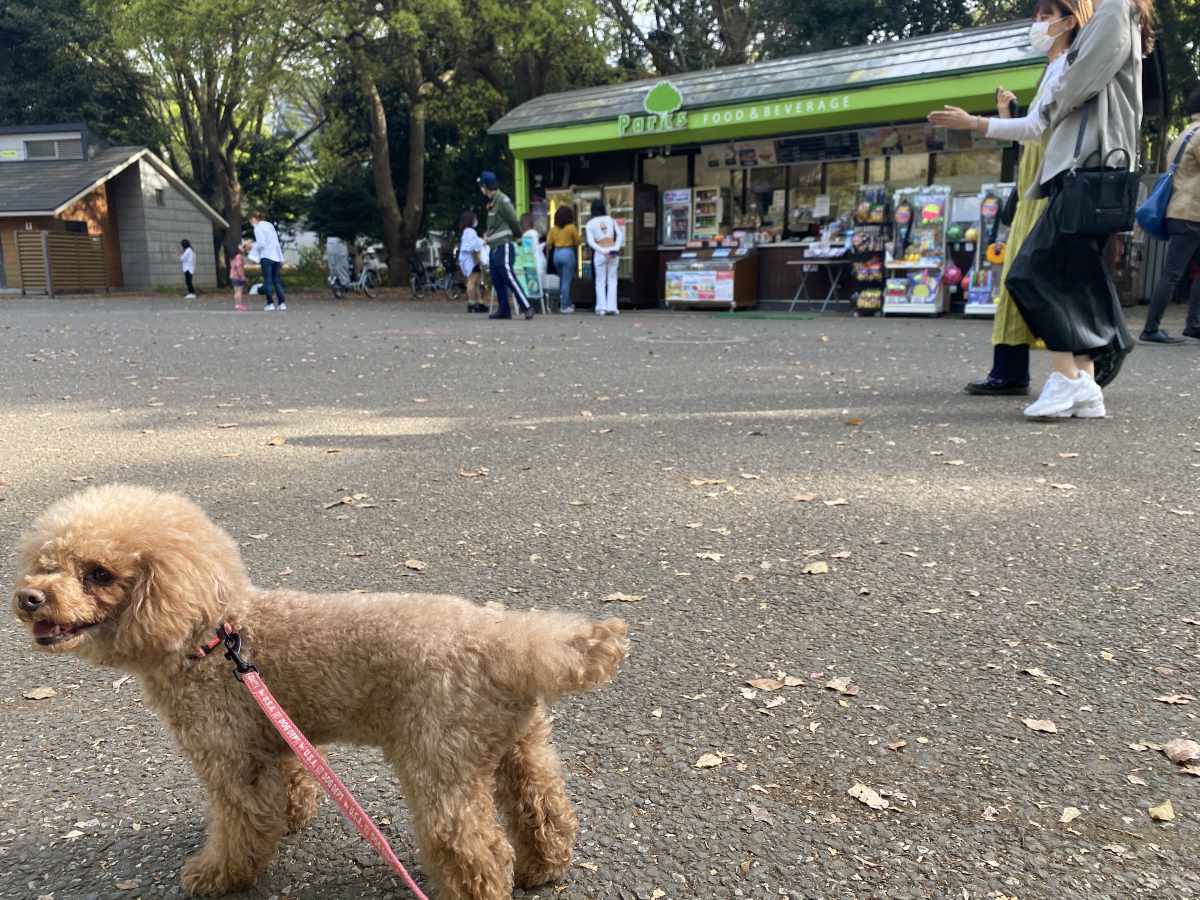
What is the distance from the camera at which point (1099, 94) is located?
5.33 metres

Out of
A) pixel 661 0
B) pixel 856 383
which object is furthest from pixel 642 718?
pixel 661 0

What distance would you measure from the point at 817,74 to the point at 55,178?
26.8 metres

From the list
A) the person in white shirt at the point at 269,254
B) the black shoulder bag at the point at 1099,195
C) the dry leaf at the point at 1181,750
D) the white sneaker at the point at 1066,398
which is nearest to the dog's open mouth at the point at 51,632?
the dry leaf at the point at 1181,750

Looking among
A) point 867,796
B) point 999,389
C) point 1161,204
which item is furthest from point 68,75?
point 867,796

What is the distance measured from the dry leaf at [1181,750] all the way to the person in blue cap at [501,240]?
43.3 ft

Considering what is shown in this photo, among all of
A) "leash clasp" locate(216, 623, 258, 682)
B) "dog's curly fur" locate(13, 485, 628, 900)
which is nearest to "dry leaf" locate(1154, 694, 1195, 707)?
"dog's curly fur" locate(13, 485, 628, 900)

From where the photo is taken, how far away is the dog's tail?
1670mm

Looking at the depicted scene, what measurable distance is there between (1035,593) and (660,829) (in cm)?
194

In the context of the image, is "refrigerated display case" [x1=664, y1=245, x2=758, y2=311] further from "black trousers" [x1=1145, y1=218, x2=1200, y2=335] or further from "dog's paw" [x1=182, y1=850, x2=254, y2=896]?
"dog's paw" [x1=182, y1=850, x2=254, y2=896]

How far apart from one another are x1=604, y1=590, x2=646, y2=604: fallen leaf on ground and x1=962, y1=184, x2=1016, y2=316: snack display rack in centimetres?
1304

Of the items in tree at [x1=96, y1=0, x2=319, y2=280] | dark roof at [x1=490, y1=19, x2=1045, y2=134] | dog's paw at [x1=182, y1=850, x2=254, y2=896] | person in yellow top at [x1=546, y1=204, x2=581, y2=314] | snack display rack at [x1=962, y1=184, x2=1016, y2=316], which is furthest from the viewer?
tree at [x1=96, y1=0, x2=319, y2=280]

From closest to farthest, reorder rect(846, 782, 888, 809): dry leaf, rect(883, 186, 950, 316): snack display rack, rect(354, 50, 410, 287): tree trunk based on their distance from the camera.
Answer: rect(846, 782, 888, 809): dry leaf, rect(883, 186, 950, 316): snack display rack, rect(354, 50, 410, 287): tree trunk

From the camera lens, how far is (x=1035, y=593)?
3.33 m

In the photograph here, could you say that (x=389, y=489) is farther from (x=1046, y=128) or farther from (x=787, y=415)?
(x=1046, y=128)
